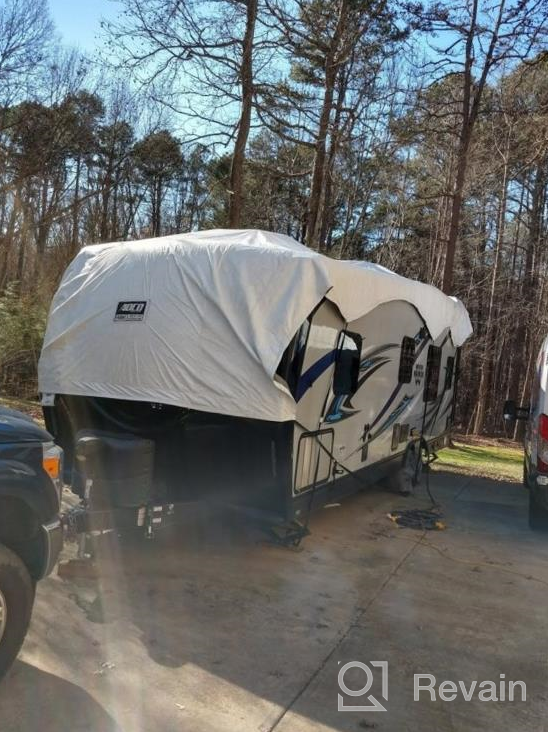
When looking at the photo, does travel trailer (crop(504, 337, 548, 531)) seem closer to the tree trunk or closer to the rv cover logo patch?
the rv cover logo patch

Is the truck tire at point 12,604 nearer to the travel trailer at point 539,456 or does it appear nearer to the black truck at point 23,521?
the black truck at point 23,521

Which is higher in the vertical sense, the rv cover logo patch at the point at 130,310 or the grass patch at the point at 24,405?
the rv cover logo patch at the point at 130,310

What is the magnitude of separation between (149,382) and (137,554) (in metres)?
1.54

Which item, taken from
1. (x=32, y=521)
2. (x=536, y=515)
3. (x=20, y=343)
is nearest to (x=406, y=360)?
(x=536, y=515)

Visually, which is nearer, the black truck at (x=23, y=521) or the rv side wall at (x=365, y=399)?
the black truck at (x=23, y=521)

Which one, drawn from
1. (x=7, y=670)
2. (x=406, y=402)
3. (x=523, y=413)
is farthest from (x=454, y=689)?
(x=523, y=413)

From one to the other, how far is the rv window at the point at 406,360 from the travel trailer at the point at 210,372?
46.8 inches

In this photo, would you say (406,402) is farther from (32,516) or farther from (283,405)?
(32,516)

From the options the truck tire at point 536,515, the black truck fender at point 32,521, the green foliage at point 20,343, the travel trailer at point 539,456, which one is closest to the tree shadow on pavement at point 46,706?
the black truck fender at point 32,521

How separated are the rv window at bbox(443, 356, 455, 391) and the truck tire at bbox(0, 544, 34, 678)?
25.9ft

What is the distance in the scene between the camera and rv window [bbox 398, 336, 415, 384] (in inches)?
301

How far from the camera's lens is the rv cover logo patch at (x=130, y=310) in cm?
539

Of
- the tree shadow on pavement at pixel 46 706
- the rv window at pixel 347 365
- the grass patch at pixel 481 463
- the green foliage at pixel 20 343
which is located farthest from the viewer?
the green foliage at pixel 20 343

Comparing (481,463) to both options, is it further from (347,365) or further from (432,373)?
(347,365)
